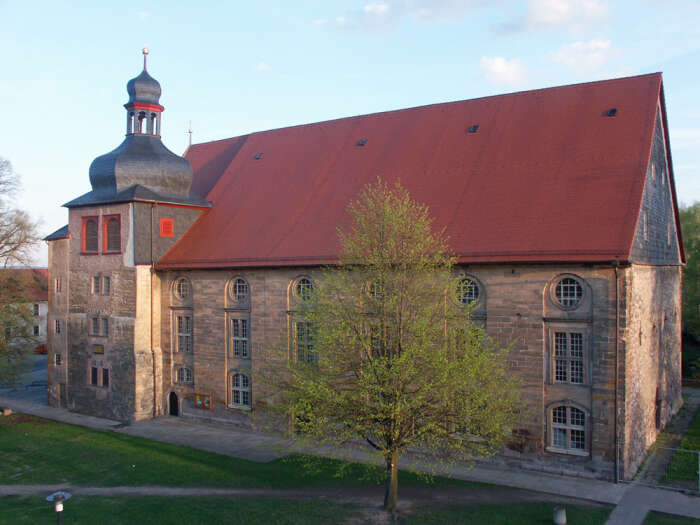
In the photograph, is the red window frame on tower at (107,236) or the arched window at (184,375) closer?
the arched window at (184,375)

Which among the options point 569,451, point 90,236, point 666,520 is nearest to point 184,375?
point 90,236

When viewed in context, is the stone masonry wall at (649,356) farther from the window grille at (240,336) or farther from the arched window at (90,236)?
the arched window at (90,236)

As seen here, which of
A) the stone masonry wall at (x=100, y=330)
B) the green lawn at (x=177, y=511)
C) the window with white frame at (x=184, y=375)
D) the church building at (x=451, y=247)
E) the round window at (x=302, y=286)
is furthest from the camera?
the window with white frame at (x=184, y=375)

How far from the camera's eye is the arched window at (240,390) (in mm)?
29172

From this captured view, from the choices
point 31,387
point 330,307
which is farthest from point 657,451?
point 31,387

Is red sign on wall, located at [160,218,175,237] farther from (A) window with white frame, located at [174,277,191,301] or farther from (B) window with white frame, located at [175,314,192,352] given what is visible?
(B) window with white frame, located at [175,314,192,352]

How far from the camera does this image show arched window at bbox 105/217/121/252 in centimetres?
3183

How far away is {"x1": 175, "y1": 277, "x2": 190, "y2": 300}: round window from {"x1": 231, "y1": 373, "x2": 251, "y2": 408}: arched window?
Result: 515 centimetres

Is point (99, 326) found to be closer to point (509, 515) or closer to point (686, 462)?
point (509, 515)

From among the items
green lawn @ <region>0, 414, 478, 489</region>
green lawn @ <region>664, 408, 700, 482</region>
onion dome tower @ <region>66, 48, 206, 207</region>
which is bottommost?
green lawn @ <region>0, 414, 478, 489</region>

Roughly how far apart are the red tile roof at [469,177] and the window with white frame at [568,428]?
5463mm

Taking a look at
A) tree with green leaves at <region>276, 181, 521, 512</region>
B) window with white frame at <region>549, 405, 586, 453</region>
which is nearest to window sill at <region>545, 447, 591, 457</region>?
window with white frame at <region>549, 405, 586, 453</region>

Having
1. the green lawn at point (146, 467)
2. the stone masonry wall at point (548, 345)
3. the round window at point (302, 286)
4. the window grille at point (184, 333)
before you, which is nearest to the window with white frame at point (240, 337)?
the window grille at point (184, 333)

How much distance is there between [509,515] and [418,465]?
526cm
